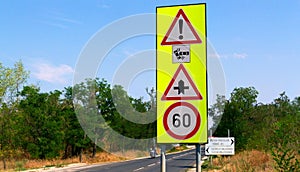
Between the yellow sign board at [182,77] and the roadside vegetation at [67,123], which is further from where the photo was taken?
the roadside vegetation at [67,123]

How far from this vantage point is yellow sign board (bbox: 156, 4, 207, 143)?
3404 millimetres

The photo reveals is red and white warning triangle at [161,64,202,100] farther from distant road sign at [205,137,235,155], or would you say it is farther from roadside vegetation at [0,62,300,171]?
roadside vegetation at [0,62,300,171]

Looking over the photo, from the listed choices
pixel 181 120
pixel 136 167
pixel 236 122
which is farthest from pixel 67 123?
pixel 181 120

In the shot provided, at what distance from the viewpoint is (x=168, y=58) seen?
347 cm

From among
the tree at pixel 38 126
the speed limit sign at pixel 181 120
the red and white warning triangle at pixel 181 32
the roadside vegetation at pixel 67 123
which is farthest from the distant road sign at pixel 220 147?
the tree at pixel 38 126

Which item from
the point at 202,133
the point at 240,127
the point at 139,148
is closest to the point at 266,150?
the point at 240,127

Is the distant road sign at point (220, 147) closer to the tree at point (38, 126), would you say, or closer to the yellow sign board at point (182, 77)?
the yellow sign board at point (182, 77)

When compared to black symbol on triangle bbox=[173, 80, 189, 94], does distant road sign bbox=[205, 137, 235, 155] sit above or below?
below

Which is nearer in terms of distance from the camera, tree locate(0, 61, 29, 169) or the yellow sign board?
the yellow sign board

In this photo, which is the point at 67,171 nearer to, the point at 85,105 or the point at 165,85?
the point at 85,105

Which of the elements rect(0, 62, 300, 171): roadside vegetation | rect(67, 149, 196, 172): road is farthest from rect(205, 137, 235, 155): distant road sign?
rect(67, 149, 196, 172): road

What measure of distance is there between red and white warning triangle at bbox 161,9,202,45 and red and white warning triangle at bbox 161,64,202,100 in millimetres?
241

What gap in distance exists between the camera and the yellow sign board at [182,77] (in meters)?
3.40

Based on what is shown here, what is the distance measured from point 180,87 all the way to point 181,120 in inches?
12.0
